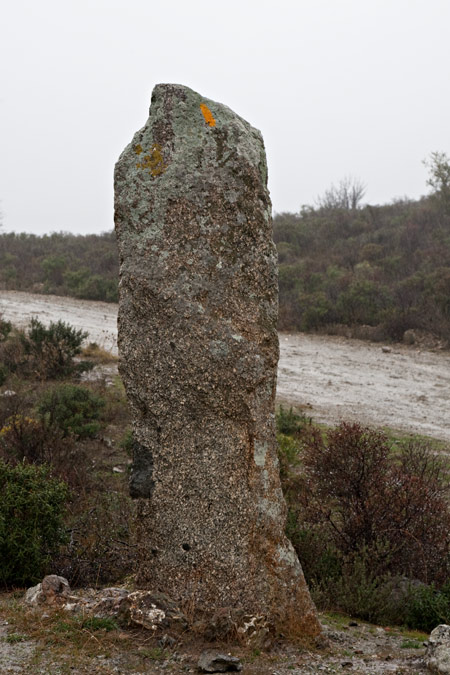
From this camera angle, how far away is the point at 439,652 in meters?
3.80

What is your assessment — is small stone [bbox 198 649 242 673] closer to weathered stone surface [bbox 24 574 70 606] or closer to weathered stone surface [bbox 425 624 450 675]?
weathered stone surface [bbox 425 624 450 675]

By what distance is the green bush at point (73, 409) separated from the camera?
925 centimetres

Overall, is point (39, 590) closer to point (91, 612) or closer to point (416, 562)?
point (91, 612)

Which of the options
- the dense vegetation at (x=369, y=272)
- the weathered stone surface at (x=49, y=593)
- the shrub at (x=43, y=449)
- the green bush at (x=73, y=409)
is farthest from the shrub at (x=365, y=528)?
the dense vegetation at (x=369, y=272)

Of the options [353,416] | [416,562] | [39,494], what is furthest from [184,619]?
[353,416]

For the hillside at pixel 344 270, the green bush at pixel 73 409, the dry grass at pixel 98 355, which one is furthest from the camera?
the hillside at pixel 344 270

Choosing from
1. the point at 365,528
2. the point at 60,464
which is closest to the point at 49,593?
the point at 365,528

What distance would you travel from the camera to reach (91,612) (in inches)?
166

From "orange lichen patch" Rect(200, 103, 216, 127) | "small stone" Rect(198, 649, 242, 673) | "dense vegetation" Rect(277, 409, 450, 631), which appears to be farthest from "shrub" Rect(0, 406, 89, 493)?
"orange lichen patch" Rect(200, 103, 216, 127)

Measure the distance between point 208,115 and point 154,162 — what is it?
1.44 feet

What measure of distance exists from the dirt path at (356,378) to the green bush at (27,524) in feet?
19.0

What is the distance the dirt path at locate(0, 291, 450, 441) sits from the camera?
1084 centimetres

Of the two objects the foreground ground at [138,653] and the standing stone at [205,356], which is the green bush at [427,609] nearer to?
the foreground ground at [138,653]

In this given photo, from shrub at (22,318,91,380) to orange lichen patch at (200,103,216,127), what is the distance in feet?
27.8
